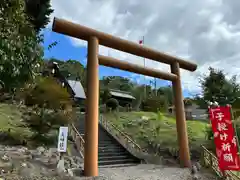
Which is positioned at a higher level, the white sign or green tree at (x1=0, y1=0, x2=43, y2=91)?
green tree at (x1=0, y1=0, x2=43, y2=91)

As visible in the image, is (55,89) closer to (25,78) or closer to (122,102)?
(25,78)

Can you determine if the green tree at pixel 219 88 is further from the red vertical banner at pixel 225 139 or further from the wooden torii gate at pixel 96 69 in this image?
the red vertical banner at pixel 225 139

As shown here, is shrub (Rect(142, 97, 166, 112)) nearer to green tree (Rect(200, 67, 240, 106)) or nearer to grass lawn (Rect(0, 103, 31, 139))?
green tree (Rect(200, 67, 240, 106))

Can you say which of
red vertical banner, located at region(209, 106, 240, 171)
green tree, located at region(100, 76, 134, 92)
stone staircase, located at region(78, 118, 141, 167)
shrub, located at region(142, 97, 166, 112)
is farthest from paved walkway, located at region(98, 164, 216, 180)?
green tree, located at region(100, 76, 134, 92)

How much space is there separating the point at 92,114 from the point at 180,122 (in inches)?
165

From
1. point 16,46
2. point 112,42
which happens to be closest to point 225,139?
point 112,42

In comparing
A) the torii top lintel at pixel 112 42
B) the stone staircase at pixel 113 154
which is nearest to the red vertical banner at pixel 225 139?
the torii top lintel at pixel 112 42

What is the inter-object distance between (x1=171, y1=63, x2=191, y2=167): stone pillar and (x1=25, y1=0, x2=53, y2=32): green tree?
48.5 ft

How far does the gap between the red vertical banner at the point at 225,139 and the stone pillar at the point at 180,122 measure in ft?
5.37

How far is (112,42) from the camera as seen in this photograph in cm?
857

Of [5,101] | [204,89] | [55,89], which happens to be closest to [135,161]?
[55,89]

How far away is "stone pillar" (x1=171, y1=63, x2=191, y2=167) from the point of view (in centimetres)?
932

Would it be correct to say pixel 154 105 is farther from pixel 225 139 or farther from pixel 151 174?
pixel 151 174

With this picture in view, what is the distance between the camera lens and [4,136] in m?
10.3
